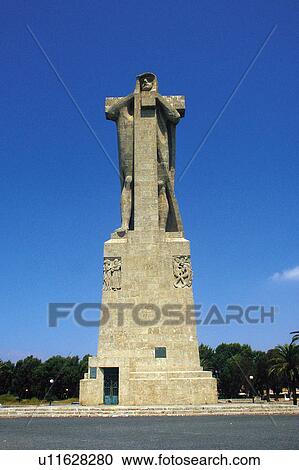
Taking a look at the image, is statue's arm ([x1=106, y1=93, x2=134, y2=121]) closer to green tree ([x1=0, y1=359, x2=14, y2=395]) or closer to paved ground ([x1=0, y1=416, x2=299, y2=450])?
paved ground ([x1=0, y1=416, x2=299, y2=450])

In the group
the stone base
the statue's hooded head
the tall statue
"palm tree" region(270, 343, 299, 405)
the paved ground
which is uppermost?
the statue's hooded head

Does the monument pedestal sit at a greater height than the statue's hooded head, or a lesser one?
lesser

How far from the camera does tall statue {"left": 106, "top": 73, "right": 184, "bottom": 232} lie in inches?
1117

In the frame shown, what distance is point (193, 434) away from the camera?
1296 cm

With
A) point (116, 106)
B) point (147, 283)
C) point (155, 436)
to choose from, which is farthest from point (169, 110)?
point (155, 436)

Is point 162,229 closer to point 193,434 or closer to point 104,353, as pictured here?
point 104,353

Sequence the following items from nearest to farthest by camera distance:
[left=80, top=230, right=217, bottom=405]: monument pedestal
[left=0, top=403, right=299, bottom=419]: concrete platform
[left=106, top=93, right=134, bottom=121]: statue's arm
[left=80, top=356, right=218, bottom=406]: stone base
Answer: [left=0, top=403, right=299, bottom=419]: concrete platform → [left=80, top=356, right=218, bottom=406]: stone base → [left=80, top=230, right=217, bottom=405]: monument pedestal → [left=106, top=93, right=134, bottom=121]: statue's arm

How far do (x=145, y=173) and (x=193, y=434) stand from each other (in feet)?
56.7

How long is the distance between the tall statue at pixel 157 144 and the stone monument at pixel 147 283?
0.18ft

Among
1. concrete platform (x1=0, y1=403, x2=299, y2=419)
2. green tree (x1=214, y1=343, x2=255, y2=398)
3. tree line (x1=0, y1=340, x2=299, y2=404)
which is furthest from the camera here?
green tree (x1=214, y1=343, x2=255, y2=398)

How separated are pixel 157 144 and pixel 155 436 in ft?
61.8

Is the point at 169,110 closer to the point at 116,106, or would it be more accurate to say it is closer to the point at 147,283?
the point at 116,106

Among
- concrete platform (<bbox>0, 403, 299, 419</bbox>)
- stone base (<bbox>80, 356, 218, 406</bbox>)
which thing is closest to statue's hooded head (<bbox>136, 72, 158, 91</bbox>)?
stone base (<bbox>80, 356, 218, 406</bbox>)

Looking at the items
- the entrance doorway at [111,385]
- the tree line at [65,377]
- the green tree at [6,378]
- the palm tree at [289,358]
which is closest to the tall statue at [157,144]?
the entrance doorway at [111,385]
